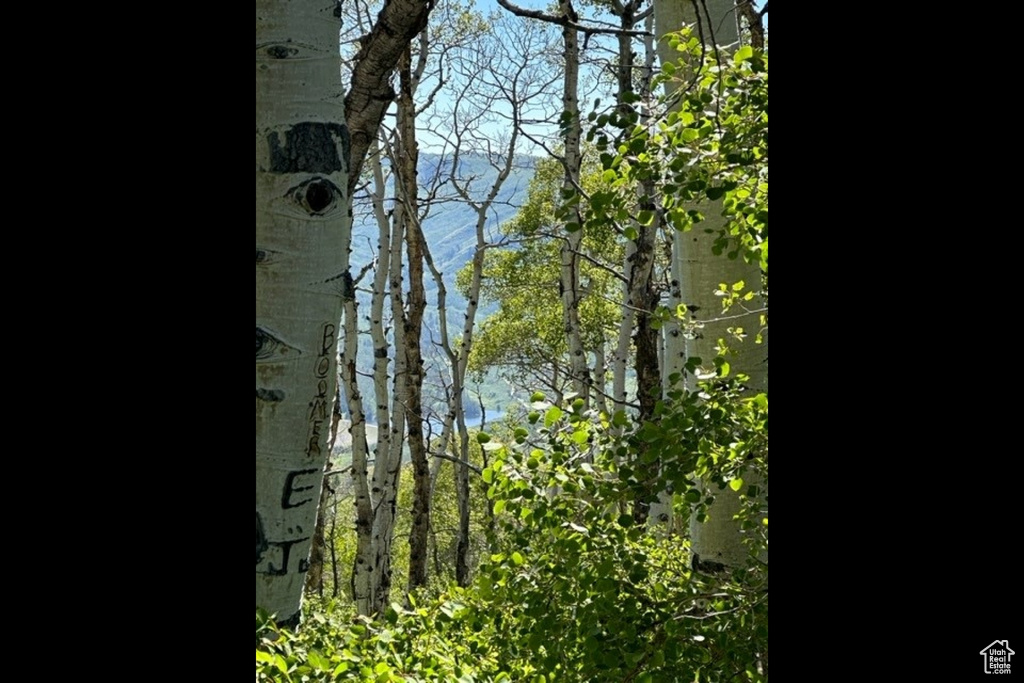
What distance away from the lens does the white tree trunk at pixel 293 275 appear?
1559mm

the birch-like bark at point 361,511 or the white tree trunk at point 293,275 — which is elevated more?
the white tree trunk at point 293,275

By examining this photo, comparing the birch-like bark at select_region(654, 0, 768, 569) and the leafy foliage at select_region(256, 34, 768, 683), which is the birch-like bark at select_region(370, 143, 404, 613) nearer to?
the birch-like bark at select_region(654, 0, 768, 569)

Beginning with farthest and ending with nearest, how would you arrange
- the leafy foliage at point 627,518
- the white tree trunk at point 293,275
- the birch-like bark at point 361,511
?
1. the birch-like bark at point 361,511
2. the leafy foliage at point 627,518
3. the white tree trunk at point 293,275

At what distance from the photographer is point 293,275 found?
1.57 m
